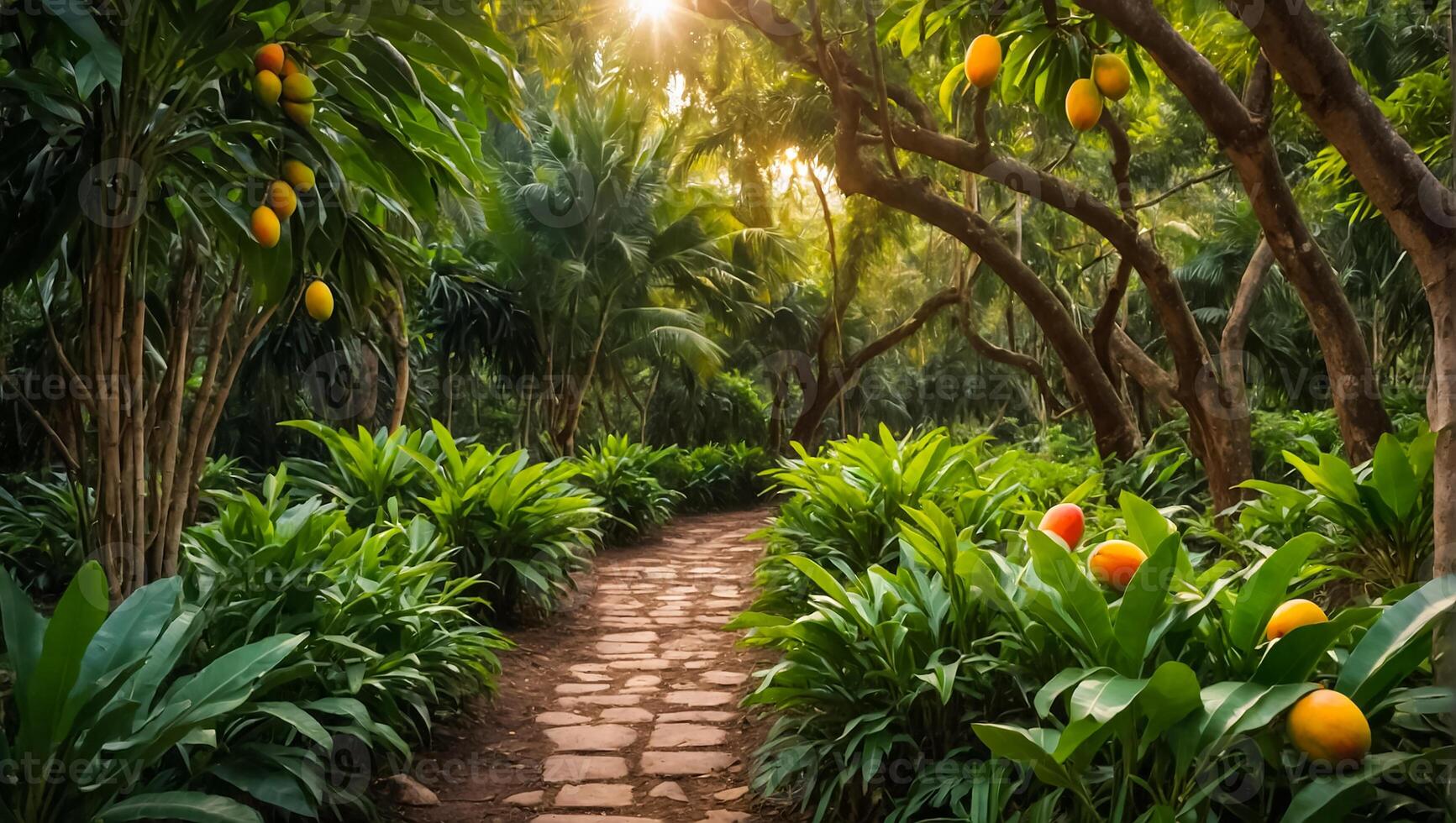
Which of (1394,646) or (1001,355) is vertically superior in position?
(1001,355)

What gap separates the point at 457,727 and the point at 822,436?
71.6 feet

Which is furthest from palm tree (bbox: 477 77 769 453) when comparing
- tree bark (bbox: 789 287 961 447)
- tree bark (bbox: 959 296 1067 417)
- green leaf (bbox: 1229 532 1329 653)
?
green leaf (bbox: 1229 532 1329 653)

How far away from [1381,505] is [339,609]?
11.5 feet

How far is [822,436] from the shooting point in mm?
25500

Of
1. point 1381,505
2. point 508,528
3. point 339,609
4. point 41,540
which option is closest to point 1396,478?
point 1381,505

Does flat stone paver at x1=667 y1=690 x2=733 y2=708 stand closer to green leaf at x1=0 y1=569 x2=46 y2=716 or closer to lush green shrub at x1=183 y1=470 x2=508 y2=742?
lush green shrub at x1=183 y1=470 x2=508 y2=742

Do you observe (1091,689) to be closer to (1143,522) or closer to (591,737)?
(1143,522)

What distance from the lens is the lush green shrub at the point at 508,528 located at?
5711 mm

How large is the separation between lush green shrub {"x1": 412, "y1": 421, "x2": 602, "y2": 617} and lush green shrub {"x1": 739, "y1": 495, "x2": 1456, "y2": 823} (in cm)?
278

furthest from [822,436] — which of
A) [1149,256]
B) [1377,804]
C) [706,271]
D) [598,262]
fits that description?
[1377,804]

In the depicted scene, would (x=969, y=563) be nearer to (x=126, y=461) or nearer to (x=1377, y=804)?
(x=1377, y=804)

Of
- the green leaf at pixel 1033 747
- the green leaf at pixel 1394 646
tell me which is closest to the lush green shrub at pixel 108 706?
the green leaf at pixel 1033 747

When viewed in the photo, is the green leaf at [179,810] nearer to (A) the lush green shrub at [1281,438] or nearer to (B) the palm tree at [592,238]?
(A) the lush green shrub at [1281,438]

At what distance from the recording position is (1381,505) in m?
3.23
